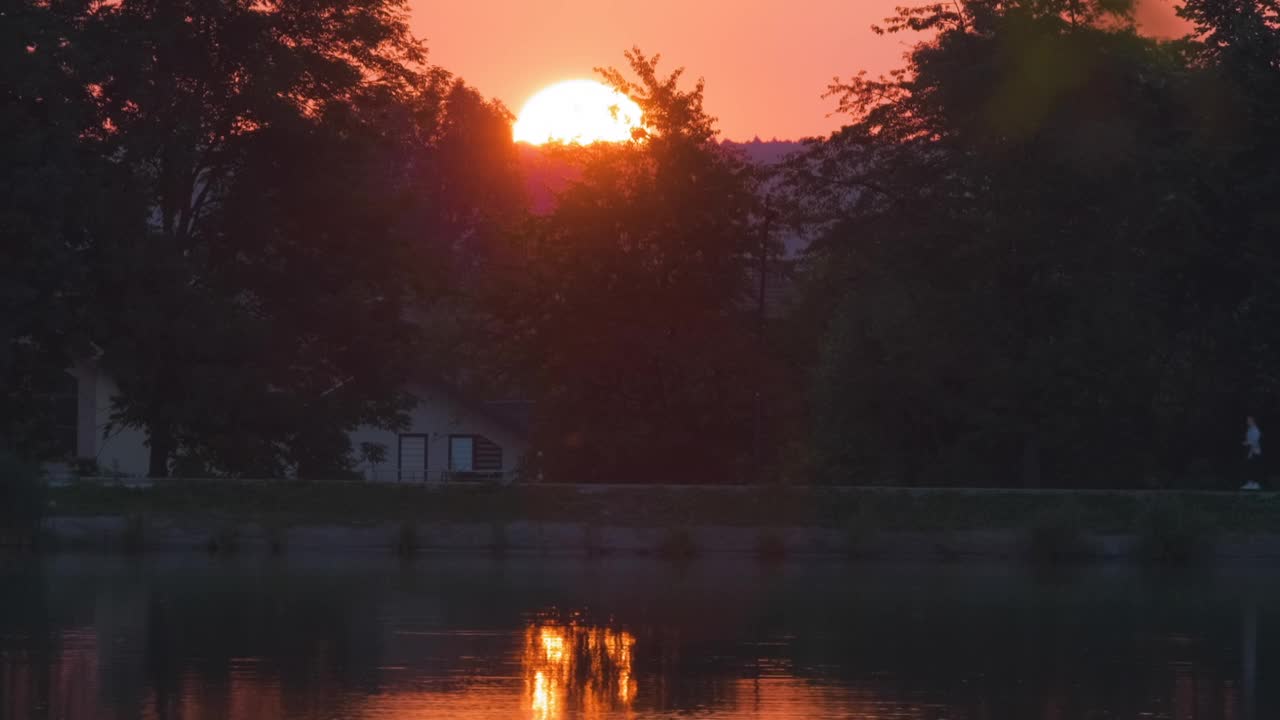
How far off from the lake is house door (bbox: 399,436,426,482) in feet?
150

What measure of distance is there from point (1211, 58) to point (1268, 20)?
6.59ft

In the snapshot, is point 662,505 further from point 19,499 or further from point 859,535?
point 19,499

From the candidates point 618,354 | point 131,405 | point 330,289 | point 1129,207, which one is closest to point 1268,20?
point 1129,207

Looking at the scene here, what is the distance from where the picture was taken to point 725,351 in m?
50.5

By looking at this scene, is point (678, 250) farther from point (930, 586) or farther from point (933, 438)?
point (930, 586)

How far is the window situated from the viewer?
74.9m

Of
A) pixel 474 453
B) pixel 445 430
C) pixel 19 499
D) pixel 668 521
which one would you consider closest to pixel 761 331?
pixel 668 521

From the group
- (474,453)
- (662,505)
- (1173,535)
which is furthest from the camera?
(474,453)

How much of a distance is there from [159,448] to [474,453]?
29094 millimetres

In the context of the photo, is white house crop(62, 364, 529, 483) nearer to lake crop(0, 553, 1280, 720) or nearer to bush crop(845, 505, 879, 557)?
bush crop(845, 505, 879, 557)

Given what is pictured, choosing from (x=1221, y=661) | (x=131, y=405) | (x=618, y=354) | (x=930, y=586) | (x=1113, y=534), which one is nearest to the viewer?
(x=1221, y=661)

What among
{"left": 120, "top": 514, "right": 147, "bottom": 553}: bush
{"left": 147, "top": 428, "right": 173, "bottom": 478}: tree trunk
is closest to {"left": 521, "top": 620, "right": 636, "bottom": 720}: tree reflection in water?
{"left": 120, "top": 514, "right": 147, "bottom": 553}: bush

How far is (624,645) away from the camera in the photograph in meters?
17.9

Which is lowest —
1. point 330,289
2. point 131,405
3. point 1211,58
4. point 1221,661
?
point 1221,661
